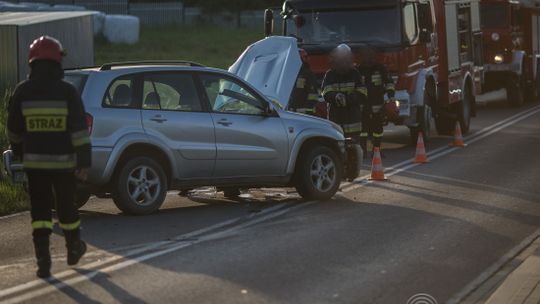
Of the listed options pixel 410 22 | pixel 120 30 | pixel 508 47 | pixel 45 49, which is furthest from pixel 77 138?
pixel 120 30

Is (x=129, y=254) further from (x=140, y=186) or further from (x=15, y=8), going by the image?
(x=15, y=8)

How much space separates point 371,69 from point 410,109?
255 centimetres

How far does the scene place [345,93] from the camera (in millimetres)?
16688

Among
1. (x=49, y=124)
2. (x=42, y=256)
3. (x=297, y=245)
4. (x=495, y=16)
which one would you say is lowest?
(x=297, y=245)

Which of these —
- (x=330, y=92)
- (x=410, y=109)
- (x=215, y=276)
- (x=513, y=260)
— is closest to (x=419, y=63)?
(x=410, y=109)

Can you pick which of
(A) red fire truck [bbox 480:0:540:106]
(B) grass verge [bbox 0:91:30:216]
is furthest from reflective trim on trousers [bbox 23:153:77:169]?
(A) red fire truck [bbox 480:0:540:106]

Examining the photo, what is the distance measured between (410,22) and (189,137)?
852 cm

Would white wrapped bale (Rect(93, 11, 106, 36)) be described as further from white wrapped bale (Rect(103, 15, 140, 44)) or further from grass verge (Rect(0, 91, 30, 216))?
grass verge (Rect(0, 91, 30, 216))

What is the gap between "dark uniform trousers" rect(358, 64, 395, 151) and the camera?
61.7 feet

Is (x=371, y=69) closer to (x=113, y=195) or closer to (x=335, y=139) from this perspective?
(x=335, y=139)

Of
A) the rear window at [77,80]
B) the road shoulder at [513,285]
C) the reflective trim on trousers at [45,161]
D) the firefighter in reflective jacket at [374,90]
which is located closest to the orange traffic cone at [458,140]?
the firefighter in reflective jacket at [374,90]

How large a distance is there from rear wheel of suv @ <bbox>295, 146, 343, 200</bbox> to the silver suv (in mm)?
11

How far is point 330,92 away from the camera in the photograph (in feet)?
54.8

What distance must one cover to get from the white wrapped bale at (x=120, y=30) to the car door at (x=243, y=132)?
39.2m
